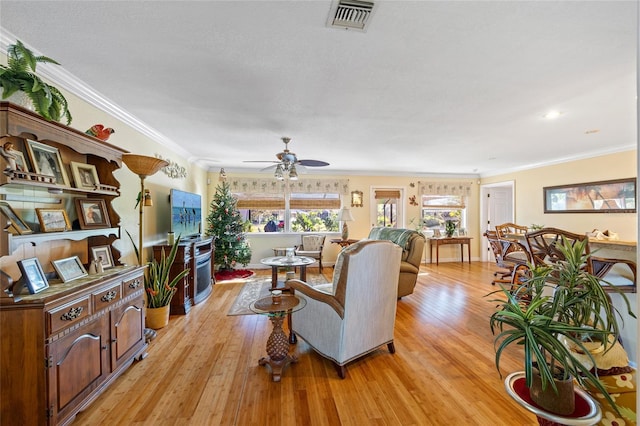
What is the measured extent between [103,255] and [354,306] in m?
2.09

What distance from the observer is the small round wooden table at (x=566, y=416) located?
0.89 m

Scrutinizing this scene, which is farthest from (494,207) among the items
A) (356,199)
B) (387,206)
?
(356,199)

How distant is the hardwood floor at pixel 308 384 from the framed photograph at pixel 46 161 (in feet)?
5.12

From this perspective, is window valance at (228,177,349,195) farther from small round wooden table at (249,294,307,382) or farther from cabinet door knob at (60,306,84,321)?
cabinet door knob at (60,306,84,321)

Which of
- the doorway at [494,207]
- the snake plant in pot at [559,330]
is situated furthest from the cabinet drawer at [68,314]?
the doorway at [494,207]

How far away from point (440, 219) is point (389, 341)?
5.39 m

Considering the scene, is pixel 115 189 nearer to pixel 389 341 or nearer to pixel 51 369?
pixel 51 369

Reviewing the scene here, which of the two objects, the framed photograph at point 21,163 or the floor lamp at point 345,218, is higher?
the framed photograph at point 21,163

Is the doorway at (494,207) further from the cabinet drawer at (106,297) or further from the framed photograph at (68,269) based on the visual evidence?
the framed photograph at (68,269)

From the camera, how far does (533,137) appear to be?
12.3 feet

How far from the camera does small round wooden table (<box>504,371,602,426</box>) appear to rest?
0.89 metres

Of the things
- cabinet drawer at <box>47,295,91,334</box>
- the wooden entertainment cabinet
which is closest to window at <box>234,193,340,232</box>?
the wooden entertainment cabinet

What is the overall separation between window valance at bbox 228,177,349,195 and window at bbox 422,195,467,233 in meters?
2.23

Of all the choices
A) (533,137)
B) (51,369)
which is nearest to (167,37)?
(51,369)
